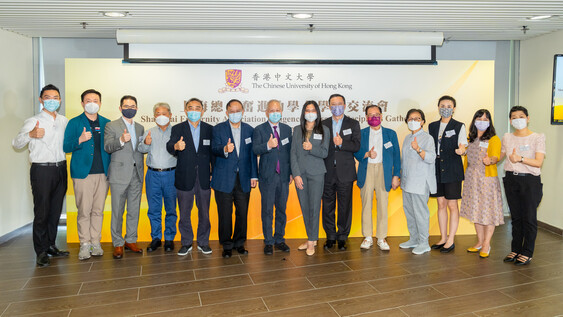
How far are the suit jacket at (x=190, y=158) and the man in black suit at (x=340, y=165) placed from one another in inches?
53.9

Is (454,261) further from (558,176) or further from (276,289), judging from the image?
(558,176)

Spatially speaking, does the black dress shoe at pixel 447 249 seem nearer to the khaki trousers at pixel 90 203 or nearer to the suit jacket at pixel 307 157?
the suit jacket at pixel 307 157

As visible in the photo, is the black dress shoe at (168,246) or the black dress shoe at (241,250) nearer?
the black dress shoe at (241,250)

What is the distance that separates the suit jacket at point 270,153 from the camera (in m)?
4.82

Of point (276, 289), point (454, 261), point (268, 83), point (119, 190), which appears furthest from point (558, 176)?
point (119, 190)

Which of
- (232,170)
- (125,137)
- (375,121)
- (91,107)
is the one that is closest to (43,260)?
(125,137)

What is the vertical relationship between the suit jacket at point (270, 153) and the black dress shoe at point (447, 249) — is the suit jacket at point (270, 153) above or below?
above

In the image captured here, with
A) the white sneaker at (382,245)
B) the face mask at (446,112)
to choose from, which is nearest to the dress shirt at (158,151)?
the white sneaker at (382,245)

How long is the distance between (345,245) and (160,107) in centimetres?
274

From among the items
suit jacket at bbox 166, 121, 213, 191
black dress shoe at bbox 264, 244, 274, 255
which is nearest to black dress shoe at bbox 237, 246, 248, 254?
black dress shoe at bbox 264, 244, 274, 255

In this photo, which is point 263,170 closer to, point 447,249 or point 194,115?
point 194,115

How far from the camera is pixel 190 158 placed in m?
4.85

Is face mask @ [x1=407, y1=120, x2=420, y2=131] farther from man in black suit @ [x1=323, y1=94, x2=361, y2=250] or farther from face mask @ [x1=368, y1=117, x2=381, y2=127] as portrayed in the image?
man in black suit @ [x1=323, y1=94, x2=361, y2=250]

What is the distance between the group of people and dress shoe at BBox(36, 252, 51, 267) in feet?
0.03
